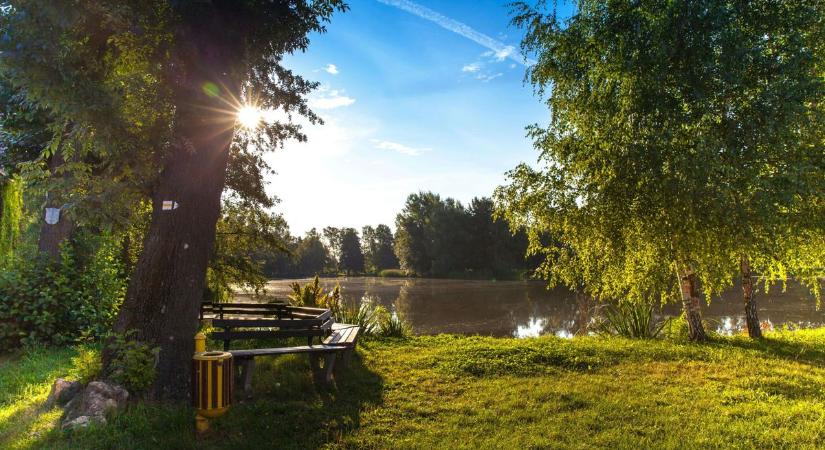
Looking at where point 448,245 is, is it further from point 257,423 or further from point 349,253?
point 257,423

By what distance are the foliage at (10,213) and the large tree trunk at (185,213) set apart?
844 cm

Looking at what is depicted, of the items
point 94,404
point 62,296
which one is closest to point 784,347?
point 94,404

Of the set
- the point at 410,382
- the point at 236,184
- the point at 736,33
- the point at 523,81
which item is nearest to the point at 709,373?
the point at 410,382

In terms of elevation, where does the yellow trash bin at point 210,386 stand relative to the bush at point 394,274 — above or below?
above

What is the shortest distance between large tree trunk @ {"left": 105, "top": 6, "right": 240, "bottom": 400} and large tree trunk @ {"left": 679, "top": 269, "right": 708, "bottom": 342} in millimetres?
8852

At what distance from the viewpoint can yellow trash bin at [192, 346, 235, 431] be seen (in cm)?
424

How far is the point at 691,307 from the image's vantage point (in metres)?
9.70

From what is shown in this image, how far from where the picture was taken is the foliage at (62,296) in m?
8.06

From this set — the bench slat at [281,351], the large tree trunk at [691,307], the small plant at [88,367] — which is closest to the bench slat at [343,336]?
the bench slat at [281,351]

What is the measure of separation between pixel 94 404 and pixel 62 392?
904 mm

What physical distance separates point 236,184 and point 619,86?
8.64 metres

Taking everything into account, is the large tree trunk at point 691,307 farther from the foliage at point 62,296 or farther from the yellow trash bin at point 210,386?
the foliage at point 62,296

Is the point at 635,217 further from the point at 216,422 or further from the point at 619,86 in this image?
the point at 216,422

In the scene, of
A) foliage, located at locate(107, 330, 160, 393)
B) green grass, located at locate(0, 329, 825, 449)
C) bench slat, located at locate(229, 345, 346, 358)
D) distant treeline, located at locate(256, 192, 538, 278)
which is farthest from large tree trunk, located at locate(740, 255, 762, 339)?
distant treeline, located at locate(256, 192, 538, 278)
